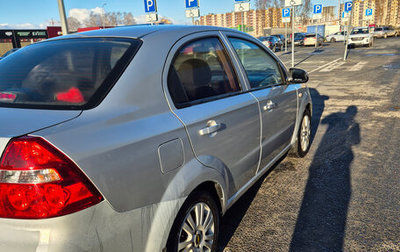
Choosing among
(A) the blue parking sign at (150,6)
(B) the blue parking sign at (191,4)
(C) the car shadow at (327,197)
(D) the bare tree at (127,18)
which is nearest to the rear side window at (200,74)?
Answer: (C) the car shadow at (327,197)

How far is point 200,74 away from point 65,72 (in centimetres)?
93

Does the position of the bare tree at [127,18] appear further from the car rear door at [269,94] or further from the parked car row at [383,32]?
the car rear door at [269,94]

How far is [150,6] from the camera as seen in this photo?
11852 mm

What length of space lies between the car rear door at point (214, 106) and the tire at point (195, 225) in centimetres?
25

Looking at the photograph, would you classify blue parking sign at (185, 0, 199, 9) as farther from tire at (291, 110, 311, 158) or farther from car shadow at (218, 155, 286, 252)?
car shadow at (218, 155, 286, 252)

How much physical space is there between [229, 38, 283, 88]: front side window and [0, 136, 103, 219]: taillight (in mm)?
1981

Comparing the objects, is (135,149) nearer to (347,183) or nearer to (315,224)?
(315,224)

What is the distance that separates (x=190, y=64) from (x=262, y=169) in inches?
56.4

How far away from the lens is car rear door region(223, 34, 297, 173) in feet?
9.72

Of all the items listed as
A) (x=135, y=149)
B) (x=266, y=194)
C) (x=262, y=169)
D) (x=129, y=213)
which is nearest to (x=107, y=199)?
(x=129, y=213)

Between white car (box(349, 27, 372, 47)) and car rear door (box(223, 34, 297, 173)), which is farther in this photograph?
white car (box(349, 27, 372, 47))

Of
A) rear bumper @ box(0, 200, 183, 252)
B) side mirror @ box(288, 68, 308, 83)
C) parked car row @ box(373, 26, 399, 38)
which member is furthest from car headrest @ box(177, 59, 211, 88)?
parked car row @ box(373, 26, 399, 38)

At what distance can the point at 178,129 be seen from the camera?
183cm

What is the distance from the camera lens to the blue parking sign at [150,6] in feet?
38.6
